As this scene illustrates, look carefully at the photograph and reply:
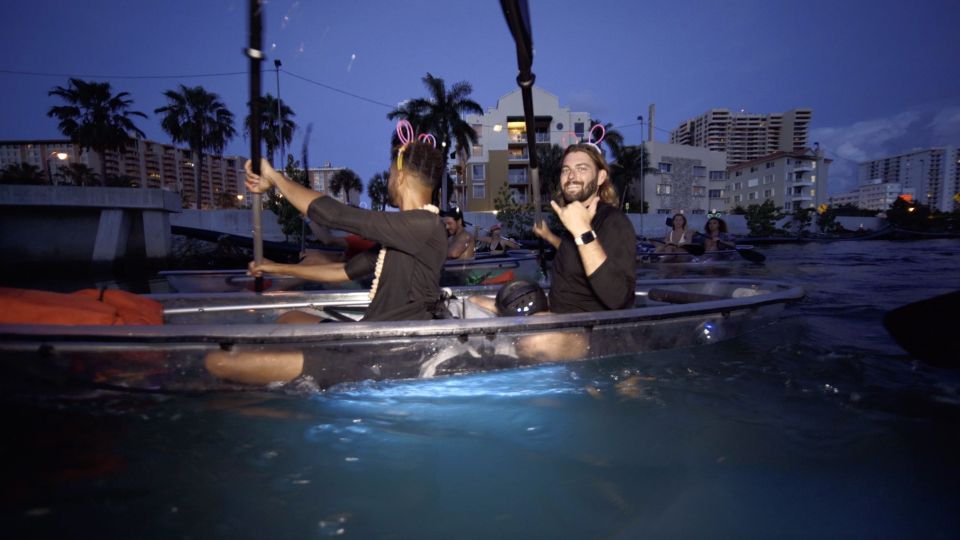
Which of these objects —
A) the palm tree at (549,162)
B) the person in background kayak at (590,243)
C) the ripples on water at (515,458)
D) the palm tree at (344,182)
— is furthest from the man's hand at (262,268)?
the palm tree at (344,182)

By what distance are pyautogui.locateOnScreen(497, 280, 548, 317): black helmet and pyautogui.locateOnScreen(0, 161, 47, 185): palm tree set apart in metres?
33.8

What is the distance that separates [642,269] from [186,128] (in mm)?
48569

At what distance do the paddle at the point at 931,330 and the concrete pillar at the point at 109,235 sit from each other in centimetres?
1954

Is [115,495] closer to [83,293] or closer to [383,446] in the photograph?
[383,446]

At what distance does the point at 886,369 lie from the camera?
3465 millimetres

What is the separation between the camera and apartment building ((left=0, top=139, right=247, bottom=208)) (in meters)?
89.7

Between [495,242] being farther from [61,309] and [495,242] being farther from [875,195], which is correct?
[875,195]

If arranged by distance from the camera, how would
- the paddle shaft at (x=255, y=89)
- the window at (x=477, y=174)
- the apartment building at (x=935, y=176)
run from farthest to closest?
Result: the apartment building at (x=935, y=176)
the window at (x=477, y=174)
the paddle shaft at (x=255, y=89)

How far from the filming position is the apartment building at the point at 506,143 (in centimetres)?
4762

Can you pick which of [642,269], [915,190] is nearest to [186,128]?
[642,269]

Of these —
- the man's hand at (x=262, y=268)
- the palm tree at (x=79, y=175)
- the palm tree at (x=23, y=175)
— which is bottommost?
the man's hand at (x=262, y=268)

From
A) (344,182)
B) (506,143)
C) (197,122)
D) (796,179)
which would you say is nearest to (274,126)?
A: (197,122)

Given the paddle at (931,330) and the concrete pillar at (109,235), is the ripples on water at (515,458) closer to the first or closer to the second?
the paddle at (931,330)

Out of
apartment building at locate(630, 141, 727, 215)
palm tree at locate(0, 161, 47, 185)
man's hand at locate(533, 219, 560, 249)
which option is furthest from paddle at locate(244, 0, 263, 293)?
apartment building at locate(630, 141, 727, 215)
